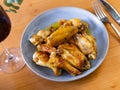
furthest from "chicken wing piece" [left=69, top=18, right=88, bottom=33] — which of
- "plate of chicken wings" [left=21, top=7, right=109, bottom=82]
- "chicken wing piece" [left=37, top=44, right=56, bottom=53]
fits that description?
"chicken wing piece" [left=37, top=44, right=56, bottom=53]

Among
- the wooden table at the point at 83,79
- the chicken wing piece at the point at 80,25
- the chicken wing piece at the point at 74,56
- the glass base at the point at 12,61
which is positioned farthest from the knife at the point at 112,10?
the glass base at the point at 12,61

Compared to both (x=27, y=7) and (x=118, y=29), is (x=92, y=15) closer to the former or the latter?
(x=118, y=29)

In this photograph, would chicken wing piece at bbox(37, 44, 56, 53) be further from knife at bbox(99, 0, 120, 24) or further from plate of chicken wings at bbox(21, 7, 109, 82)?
knife at bbox(99, 0, 120, 24)

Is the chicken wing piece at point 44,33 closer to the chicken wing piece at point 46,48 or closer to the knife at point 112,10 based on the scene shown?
the chicken wing piece at point 46,48

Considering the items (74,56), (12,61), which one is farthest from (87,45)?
(12,61)

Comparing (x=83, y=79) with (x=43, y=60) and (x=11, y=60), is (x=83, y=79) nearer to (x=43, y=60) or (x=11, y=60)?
(x=43, y=60)
